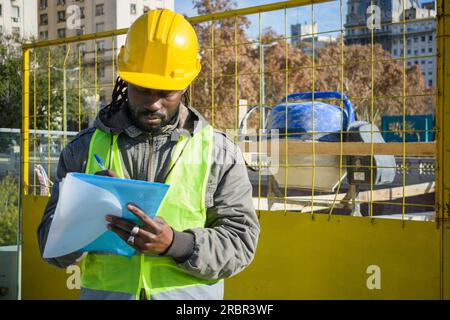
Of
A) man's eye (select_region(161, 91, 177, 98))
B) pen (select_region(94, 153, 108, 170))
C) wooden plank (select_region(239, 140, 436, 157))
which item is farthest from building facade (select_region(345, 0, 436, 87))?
pen (select_region(94, 153, 108, 170))

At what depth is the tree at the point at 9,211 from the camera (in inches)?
230

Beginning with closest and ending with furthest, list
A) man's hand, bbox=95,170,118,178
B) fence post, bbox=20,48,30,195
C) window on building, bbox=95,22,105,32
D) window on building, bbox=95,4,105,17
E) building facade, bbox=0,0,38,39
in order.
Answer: man's hand, bbox=95,170,118,178 → fence post, bbox=20,48,30,195 → building facade, bbox=0,0,38,39 → window on building, bbox=95,22,105,32 → window on building, bbox=95,4,105,17

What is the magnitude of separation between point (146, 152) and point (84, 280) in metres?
0.51

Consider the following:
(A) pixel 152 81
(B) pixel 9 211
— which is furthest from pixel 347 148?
(B) pixel 9 211

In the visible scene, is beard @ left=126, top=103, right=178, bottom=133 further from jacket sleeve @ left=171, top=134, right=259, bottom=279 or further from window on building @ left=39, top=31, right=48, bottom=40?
window on building @ left=39, top=31, right=48, bottom=40

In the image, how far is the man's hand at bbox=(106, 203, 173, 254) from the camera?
1.85 meters

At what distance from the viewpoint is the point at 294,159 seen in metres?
4.13

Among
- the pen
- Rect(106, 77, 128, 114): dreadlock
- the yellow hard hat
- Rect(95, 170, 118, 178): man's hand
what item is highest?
the yellow hard hat

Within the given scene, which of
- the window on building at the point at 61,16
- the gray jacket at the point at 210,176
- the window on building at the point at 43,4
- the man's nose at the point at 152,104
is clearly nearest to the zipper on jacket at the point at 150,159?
the gray jacket at the point at 210,176

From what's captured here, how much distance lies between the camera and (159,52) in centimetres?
220

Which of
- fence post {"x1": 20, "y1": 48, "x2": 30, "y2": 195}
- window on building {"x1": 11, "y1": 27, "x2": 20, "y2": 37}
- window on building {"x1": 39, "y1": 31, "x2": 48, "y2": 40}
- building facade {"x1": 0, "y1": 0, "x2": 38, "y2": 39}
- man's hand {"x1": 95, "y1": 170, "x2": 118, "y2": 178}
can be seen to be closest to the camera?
man's hand {"x1": 95, "y1": 170, "x2": 118, "y2": 178}

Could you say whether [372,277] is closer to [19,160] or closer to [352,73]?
[19,160]

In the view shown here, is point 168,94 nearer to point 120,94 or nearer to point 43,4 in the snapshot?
point 120,94
